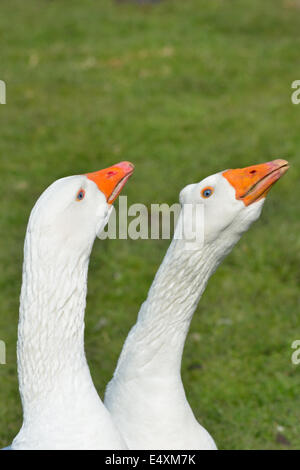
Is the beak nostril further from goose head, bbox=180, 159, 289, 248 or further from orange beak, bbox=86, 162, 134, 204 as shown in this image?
goose head, bbox=180, 159, 289, 248

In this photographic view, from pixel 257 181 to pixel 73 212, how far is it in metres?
0.72

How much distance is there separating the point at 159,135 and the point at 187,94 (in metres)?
1.37

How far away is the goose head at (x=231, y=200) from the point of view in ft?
8.96

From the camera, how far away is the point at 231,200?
2.76m

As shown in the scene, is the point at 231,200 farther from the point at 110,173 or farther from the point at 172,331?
the point at 172,331

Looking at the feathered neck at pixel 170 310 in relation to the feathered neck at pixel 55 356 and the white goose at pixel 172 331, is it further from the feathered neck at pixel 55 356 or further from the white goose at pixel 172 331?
the feathered neck at pixel 55 356

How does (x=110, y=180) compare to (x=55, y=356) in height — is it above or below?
above

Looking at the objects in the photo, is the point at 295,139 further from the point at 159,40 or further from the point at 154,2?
the point at 154,2

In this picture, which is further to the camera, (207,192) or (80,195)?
(207,192)

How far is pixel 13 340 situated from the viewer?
5281mm

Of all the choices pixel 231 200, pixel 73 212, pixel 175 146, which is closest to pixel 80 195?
pixel 73 212

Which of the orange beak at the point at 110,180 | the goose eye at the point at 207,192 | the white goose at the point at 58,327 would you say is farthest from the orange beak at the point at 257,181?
the white goose at the point at 58,327

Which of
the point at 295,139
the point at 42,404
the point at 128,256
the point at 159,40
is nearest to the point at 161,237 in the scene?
the point at 128,256

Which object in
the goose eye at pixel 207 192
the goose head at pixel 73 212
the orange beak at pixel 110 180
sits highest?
the orange beak at pixel 110 180
